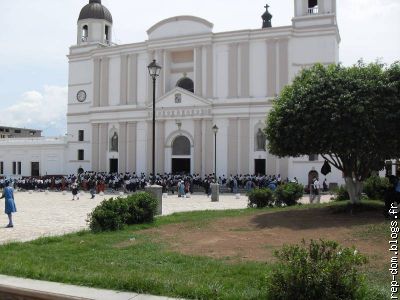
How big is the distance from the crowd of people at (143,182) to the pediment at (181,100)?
660cm

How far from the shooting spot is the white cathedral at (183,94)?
4206cm

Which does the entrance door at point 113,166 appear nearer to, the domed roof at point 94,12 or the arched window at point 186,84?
the arched window at point 186,84

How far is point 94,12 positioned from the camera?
5112cm

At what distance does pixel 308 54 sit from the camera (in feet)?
137

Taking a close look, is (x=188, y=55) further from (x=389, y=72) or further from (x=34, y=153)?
(x=389, y=72)

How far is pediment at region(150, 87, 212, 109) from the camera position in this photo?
43781 millimetres

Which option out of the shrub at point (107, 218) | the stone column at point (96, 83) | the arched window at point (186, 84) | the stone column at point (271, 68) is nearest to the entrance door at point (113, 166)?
the stone column at point (96, 83)

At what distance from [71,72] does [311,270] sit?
50.8 metres

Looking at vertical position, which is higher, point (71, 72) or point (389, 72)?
point (71, 72)

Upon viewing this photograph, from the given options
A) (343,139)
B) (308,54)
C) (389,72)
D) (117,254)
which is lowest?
(117,254)

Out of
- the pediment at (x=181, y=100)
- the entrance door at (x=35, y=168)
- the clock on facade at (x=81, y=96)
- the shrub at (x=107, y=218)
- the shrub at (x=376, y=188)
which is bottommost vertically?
the shrub at (x=107, y=218)

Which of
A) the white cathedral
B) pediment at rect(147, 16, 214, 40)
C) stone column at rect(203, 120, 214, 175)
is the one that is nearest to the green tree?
the white cathedral

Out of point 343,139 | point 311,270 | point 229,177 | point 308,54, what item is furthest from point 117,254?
point 308,54

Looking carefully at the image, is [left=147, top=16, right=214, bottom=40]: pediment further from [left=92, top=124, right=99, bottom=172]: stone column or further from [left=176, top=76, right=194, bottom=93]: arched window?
[left=92, top=124, right=99, bottom=172]: stone column
